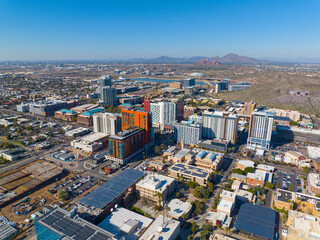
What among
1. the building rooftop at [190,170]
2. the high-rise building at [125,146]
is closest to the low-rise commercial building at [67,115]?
the high-rise building at [125,146]

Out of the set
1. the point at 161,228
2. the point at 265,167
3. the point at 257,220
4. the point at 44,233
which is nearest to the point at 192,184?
the point at 257,220

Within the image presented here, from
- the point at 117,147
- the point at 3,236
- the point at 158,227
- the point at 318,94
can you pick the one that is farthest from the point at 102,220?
the point at 318,94

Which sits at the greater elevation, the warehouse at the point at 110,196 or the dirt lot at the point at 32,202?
the warehouse at the point at 110,196

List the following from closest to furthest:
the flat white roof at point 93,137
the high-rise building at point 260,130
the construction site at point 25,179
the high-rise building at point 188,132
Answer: the construction site at point 25,179 < the high-rise building at point 260,130 < the flat white roof at point 93,137 < the high-rise building at point 188,132

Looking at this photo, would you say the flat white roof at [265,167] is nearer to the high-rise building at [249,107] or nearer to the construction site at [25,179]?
the high-rise building at [249,107]

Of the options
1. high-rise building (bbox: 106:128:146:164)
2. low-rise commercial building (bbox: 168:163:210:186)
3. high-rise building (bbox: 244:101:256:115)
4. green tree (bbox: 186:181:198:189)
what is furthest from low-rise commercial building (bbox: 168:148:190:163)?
high-rise building (bbox: 244:101:256:115)

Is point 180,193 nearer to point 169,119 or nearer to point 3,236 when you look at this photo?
point 3,236

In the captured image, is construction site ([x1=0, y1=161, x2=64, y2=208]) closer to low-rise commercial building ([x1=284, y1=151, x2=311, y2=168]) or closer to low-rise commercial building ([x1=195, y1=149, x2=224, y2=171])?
low-rise commercial building ([x1=195, y1=149, x2=224, y2=171])

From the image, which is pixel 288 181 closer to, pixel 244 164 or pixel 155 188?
pixel 244 164
